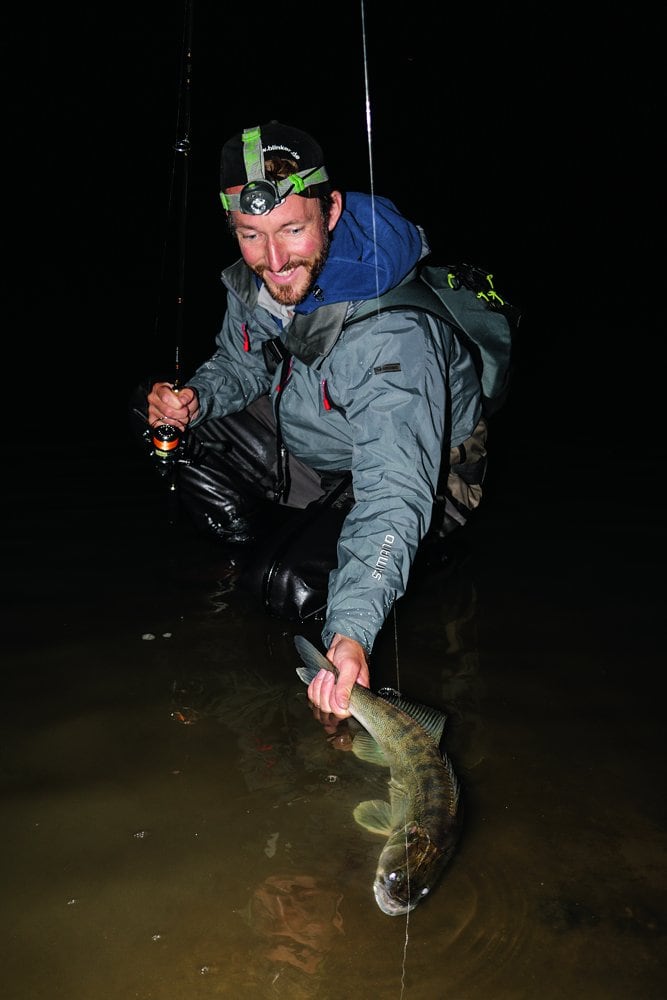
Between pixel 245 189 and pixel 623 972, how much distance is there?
9.82 feet

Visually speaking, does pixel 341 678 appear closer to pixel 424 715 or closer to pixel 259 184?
pixel 424 715

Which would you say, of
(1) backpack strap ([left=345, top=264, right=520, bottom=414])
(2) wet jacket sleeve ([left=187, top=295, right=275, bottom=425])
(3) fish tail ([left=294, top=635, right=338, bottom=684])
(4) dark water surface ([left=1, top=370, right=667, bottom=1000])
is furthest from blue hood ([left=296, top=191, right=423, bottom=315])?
(4) dark water surface ([left=1, top=370, right=667, bottom=1000])

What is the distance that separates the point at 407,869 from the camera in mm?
2020

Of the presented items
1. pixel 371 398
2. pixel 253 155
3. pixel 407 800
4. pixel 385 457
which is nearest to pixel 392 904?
pixel 407 800

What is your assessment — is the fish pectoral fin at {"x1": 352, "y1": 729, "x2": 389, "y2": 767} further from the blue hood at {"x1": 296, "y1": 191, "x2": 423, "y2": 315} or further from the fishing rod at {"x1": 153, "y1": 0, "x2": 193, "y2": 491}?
the fishing rod at {"x1": 153, "y1": 0, "x2": 193, "y2": 491}

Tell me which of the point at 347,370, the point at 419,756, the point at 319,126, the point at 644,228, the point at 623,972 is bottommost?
the point at 623,972

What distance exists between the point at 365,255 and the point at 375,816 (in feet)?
7.55

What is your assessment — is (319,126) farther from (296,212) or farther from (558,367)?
(296,212)

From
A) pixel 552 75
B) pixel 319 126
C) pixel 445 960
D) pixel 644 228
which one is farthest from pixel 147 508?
pixel 552 75

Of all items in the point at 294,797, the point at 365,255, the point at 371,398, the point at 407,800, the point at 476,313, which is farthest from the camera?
the point at 476,313

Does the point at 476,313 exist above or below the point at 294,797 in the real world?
above

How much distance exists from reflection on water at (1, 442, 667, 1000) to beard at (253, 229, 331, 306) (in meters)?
1.59

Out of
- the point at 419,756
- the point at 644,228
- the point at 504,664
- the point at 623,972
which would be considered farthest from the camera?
the point at 644,228

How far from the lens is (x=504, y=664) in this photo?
348cm
